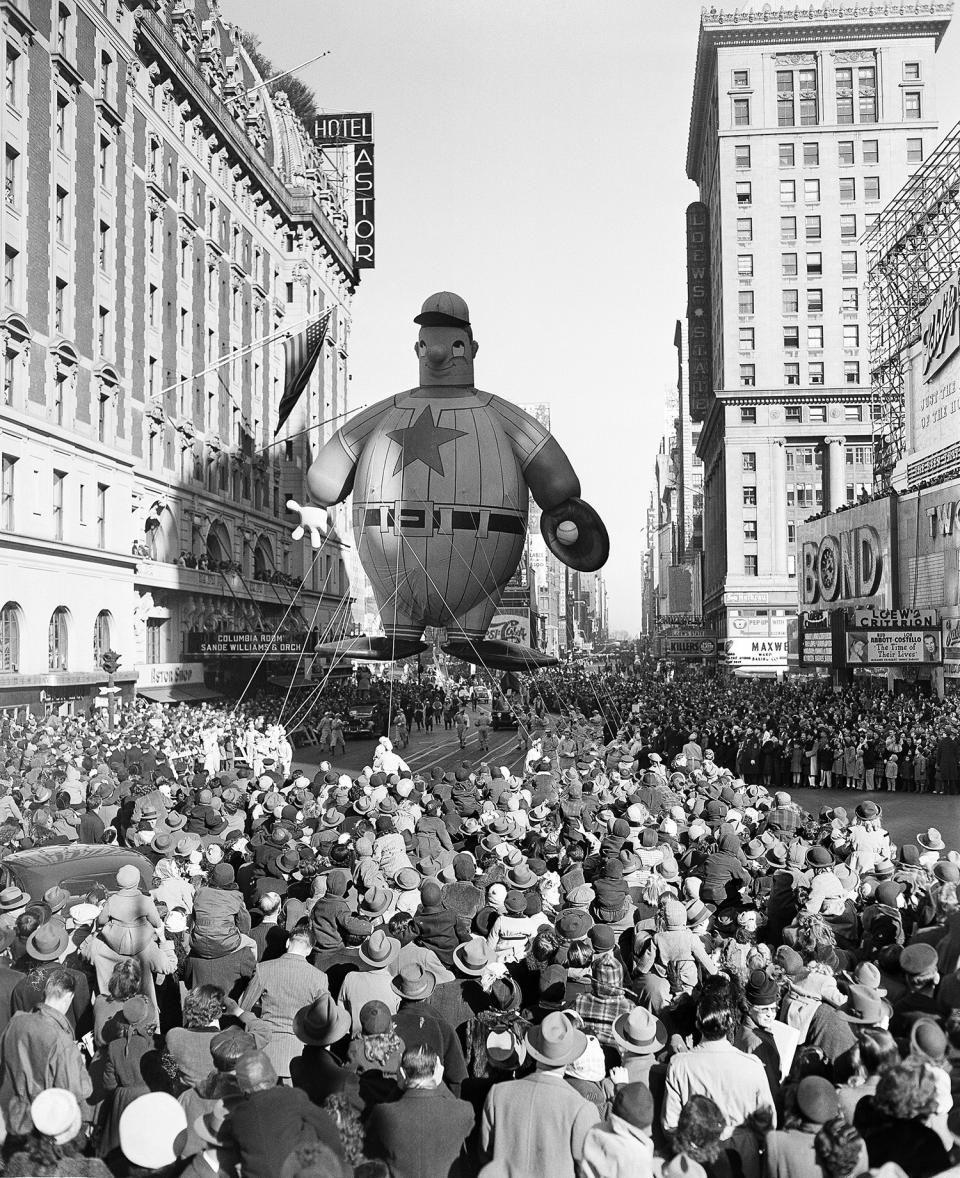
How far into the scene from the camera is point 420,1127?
194 inches

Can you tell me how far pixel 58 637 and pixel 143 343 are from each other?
1309cm

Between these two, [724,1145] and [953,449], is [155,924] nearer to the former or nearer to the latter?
[724,1145]

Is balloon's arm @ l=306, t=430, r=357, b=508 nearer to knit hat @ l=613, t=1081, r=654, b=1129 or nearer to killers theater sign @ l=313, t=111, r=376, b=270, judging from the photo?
knit hat @ l=613, t=1081, r=654, b=1129

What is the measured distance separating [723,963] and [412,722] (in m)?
27.8

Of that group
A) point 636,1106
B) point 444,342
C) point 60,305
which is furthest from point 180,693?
point 636,1106

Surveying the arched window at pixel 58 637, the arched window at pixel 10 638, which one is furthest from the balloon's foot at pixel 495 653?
the arched window at pixel 58 637

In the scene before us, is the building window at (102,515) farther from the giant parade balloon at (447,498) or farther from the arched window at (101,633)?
the giant parade balloon at (447,498)

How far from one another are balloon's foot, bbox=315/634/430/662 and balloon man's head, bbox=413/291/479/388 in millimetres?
4723

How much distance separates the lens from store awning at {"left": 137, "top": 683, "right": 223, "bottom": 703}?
41188 mm

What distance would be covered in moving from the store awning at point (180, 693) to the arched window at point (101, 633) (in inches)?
106

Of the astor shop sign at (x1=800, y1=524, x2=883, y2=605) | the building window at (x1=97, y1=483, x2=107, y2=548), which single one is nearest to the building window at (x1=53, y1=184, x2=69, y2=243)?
the building window at (x1=97, y1=483, x2=107, y2=548)

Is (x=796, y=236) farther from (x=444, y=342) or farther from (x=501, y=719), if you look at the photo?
(x=444, y=342)

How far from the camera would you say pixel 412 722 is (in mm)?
34750

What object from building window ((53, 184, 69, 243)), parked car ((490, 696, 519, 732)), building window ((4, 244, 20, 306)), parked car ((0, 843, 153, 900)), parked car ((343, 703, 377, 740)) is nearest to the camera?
parked car ((0, 843, 153, 900))
